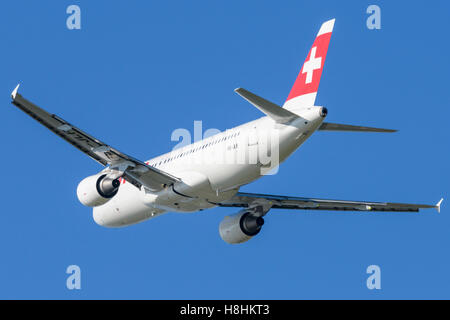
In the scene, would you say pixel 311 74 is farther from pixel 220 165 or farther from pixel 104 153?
pixel 104 153

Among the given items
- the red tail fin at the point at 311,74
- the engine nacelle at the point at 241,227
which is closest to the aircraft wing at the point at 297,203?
the engine nacelle at the point at 241,227

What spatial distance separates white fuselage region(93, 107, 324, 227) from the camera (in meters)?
39.6

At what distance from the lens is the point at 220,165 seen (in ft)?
135

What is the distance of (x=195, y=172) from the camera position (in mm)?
42156

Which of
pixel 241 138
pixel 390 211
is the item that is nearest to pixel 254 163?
pixel 241 138

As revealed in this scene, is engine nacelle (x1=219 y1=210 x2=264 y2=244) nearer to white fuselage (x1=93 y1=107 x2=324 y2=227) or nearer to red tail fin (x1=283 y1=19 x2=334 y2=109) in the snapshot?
white fuselage (x1=93 y1=107 x2=324 y2=227)

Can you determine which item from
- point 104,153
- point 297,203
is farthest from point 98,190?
point 297,203

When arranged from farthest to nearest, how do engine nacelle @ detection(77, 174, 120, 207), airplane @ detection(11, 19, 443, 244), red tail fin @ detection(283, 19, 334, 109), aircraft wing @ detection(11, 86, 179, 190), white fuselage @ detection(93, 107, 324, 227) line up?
engine nacelle @ detection(77, 174, 120, 207) < red tail fin @ detection(283, 19, 334, 109) < white fuselage @ detection(93, 107, 324, 227) < airplane @ detection(11, 19, 443, 244) < aircraft wing @ detection(11, 86, 179, 190)

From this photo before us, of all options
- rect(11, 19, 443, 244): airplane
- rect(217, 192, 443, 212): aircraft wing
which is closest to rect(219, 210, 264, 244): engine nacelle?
rect(11, 19, 443, 244): airplane

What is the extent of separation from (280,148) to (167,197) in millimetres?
6738

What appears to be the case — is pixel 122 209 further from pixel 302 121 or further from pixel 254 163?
pixel 302 121

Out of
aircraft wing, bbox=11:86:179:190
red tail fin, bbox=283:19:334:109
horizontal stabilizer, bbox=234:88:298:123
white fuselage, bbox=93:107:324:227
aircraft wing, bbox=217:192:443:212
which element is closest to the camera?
horizontal stabilizer, bbox=234:88:298:123

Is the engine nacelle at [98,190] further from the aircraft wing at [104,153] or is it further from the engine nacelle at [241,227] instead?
the engine nacelle at [241,227]

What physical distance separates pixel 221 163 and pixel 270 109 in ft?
13.5
